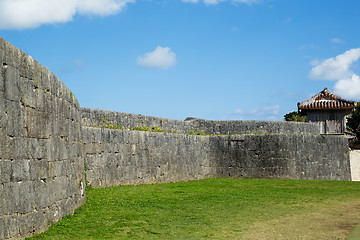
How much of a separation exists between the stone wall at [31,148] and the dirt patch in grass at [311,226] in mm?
3464

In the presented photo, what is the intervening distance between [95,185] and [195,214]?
16.5 ft

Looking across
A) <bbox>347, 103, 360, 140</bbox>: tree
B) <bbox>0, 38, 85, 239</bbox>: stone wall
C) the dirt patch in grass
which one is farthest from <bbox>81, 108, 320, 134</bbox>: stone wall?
<bbox>347, 103, 360, 140</bbox>: tree

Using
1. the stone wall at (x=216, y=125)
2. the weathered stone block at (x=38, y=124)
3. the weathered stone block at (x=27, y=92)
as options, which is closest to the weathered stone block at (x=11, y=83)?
the weathered stone block at (x=27, y=92)

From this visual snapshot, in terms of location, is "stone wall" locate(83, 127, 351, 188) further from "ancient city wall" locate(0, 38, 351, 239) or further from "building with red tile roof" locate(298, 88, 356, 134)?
"building with red tile roof" locate(298, 88, 356, 134)

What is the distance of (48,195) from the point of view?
7602 millimetres

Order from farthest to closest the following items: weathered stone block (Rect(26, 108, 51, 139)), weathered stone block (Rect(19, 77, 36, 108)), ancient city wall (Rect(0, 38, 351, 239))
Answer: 1. weathered stone block (Rect(26, 108, 51, 139))
2. weathered stone block (Rect(19, 77, 36, 108))
3. ancient city wall (Rect(0, 38, 351, 239))

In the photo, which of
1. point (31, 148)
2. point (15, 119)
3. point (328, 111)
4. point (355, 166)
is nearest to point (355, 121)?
point (328, 111)

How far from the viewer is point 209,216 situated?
8.95 metres

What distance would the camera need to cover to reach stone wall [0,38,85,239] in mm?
6262

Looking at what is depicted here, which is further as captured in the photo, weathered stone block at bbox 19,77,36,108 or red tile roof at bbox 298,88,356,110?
red tile roof at bbox 298,88,356,110

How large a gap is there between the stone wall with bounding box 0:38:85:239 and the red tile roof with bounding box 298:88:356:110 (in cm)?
2291

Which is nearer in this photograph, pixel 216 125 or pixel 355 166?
pixel 216 125

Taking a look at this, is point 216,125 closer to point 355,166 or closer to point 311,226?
point 355,166

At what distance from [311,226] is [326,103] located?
74.2ft
